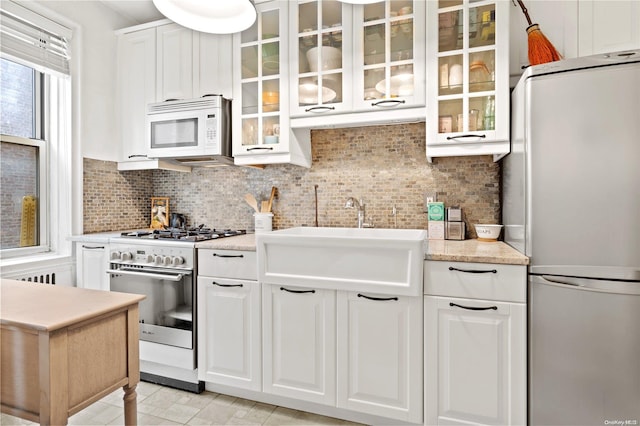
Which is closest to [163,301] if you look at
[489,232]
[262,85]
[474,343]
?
[262,85]

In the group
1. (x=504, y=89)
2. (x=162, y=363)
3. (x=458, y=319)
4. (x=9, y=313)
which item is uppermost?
(x=504, y=89)

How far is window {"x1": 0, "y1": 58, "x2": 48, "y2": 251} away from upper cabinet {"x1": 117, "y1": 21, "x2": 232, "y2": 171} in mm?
556

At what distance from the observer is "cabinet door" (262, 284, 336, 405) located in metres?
1.96

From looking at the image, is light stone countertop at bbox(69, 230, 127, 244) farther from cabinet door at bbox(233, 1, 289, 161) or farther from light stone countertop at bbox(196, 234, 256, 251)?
cabinet door at bbox(233, 1, 289, 161)

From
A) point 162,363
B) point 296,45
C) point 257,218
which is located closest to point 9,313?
point 162,363

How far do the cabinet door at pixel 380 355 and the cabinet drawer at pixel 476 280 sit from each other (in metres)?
0.14

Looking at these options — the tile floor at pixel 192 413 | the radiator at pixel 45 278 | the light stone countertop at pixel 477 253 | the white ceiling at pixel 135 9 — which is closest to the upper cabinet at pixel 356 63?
the light stone countertop at pixel 477 253

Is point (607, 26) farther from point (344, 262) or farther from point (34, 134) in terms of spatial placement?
point (34, 134)

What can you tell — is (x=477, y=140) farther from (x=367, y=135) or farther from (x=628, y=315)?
(x=628, y=315)

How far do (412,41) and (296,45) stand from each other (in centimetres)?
75

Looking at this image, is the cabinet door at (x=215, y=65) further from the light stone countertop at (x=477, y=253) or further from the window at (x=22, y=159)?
the light stone countertop at (x=477, y=253)

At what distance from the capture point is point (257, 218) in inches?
108

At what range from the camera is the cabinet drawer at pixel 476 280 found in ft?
5.41

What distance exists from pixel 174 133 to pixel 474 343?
8.08 ft
